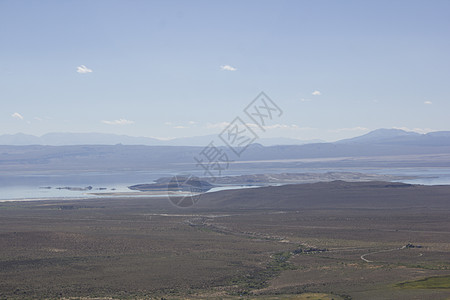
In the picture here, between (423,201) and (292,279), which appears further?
(423,201)

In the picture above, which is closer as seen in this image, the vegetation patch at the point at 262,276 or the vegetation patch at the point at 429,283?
the vegetation patch at the point at 429,283

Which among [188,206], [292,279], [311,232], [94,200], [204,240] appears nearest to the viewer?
[292,279]

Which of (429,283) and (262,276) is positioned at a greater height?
(429,283)

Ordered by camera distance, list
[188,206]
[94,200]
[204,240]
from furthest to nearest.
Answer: [94,200] < [188,206] < [204,240]

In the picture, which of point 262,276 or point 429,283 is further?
point 262,276

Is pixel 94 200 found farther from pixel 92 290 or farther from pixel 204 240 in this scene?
pixel 92 290

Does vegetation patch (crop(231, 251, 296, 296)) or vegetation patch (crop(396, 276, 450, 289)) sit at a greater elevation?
vegetation patch (crop(396, 276, 450, 289))

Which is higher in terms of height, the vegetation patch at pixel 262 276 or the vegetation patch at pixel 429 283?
the vegetation patch at pixel 429 283

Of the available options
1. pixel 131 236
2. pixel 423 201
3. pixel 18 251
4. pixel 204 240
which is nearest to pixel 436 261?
pixel 204 240

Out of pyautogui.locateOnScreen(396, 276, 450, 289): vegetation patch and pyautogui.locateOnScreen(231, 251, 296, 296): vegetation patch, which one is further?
pyautogui.locateOnScreen(231, 251, 296, 296): vegetation patch
